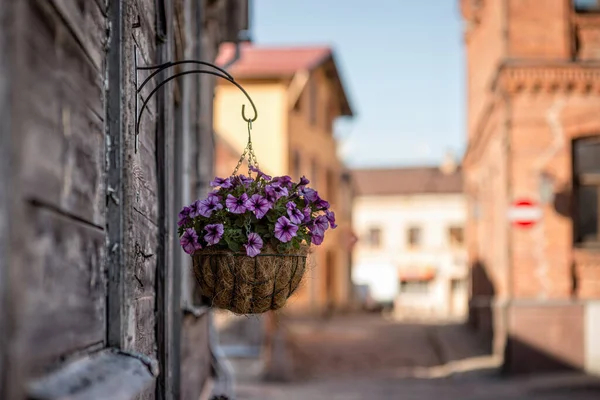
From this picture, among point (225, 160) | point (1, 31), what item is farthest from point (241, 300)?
point (225, 160)

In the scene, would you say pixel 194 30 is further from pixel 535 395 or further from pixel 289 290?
pixel 535 395

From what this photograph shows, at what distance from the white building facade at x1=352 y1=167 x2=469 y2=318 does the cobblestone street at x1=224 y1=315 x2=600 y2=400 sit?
2445 centimetres

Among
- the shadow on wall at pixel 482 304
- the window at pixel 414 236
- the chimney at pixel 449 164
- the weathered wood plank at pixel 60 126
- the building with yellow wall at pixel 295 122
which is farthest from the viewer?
the chimney at pixel 449 164

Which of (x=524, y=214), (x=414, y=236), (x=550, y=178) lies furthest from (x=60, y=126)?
(x=414, y=236)

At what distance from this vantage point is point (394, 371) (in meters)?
18.1

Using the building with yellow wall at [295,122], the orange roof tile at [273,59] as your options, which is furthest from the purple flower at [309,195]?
the orange roof tile at [273,59]

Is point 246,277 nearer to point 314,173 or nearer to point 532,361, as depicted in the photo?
point 532,361

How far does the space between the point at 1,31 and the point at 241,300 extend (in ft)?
7.43

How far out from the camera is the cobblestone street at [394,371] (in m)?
14.2

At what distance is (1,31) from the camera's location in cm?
192

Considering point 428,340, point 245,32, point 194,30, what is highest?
point 245,32

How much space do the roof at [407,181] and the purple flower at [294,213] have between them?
45825 millimetres

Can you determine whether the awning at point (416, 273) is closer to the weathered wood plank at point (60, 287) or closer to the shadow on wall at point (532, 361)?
the shadow on wall at point (532, 361)

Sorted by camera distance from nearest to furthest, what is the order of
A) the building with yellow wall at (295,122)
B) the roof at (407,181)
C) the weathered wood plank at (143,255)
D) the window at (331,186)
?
the weathered wood plank at (143,255)
the building with yellow wall at (295,122)
the window at (331,186)
the roof at (407,181)
